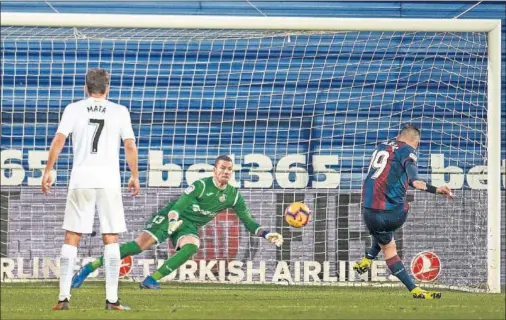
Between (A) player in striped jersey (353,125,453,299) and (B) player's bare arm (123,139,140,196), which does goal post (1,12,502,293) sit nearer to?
(A) player in striped jersey (353,125,453,299)

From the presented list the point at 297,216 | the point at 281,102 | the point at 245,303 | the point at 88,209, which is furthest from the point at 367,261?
the point at 281,102

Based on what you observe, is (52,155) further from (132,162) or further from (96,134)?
(132,162)

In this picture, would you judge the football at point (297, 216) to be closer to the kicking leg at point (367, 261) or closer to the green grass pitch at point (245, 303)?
the green grass pitch at point (245, 303)

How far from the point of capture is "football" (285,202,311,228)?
11.1m

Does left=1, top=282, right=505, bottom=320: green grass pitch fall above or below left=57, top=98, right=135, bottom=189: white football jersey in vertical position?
below

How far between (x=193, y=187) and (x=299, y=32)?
2154 mm

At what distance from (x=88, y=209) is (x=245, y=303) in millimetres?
1963

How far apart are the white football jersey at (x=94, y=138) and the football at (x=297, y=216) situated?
11.8 feet

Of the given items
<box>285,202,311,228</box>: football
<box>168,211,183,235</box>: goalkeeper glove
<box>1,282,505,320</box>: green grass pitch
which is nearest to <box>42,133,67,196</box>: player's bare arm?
<box>1,282,505,320</box>: green grass pitch

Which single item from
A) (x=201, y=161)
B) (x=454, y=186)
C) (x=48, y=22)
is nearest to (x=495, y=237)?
(x=454, y=186)

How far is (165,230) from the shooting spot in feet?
38.1

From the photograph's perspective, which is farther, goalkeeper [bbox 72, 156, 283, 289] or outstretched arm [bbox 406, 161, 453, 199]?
goalkeeper [bbox 72, 156, 283, 289]

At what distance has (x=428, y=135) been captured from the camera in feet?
46.5

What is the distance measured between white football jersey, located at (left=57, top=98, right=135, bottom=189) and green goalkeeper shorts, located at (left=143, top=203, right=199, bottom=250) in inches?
142
